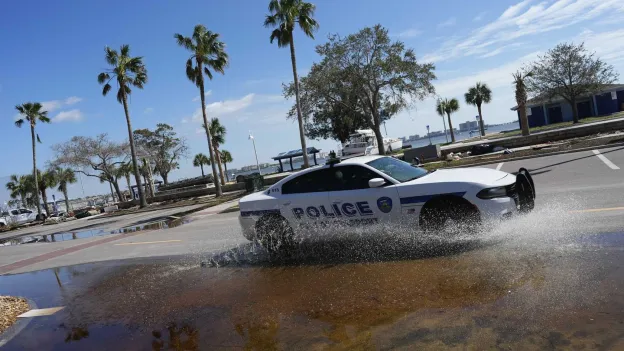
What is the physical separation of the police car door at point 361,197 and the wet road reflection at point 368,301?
0.56 m

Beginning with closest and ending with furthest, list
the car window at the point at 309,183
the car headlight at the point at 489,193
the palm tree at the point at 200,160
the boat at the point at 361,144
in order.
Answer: the car headlight at the point at 489,193, the car window at the point at 309,183, the boat at the point at 361,144, the palm tree at the point at 200,160

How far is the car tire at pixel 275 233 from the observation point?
7.60 m

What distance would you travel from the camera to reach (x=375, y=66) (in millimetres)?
35125

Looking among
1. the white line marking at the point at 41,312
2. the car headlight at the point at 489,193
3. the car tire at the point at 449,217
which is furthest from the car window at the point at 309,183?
the white line marking at the point at 41,312

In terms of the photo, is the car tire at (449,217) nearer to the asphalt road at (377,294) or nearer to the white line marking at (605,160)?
the asphalt road at (377,294)

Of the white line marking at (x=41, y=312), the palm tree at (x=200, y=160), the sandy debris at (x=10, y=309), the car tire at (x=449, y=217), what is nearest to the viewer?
the car tire at (x=449, y=217)

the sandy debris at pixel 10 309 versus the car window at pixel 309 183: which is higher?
the car window at pixel 309 183

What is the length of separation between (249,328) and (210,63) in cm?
2780

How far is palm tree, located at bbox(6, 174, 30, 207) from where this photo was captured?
70625mm

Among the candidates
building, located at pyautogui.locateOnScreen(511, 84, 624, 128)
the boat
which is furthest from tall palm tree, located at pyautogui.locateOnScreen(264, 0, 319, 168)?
building, located at pyautogui.locateOnScreen(511, 84, 624, 128)

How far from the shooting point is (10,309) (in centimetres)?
686

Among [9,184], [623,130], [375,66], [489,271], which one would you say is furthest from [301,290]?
[9,184]

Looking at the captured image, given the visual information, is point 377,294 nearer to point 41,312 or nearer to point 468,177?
point 468,177

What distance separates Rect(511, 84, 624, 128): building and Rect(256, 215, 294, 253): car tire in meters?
47.6
